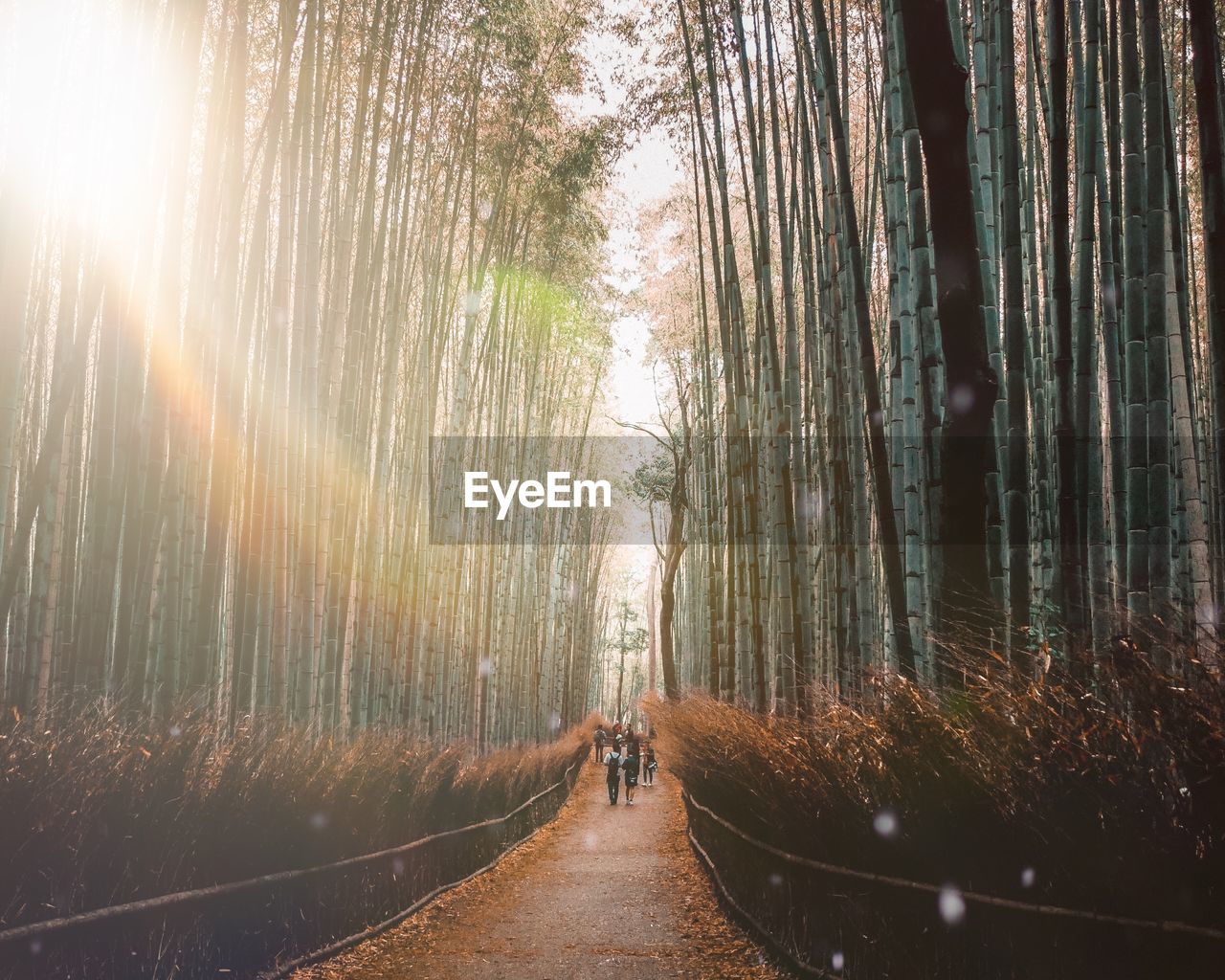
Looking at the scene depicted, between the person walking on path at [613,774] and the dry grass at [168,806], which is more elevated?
the dry grass at [168,806]

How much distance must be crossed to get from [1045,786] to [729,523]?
15.2 feet

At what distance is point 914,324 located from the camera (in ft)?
10.4

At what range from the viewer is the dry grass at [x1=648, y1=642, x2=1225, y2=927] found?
1.41 m

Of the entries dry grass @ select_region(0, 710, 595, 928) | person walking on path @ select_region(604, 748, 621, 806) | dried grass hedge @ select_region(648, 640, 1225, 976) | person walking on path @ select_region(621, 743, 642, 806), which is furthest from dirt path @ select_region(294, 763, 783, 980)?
person walking on path @ select_region(621, 743, 642, 806)

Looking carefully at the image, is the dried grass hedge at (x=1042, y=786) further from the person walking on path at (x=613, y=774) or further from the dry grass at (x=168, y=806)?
the person walking on path at (x=613, y=774)

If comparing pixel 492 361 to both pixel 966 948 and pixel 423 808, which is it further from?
pixel 966 948

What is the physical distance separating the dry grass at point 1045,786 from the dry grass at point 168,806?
1.79m

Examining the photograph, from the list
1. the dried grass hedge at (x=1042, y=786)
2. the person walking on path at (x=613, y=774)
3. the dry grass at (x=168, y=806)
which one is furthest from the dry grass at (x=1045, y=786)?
the person walking on path at (x=613, y=774)

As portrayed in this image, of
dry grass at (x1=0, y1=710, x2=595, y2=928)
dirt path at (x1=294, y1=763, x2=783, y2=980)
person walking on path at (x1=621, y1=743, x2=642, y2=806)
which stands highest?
dry grass at (x1=0, y1=710, x2=595, y2=928)

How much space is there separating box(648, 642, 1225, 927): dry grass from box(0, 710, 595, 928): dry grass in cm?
179

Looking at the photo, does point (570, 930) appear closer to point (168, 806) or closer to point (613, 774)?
point (168, 806)

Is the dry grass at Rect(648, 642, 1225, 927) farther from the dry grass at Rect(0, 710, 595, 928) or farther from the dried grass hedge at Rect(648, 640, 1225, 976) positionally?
the dry grass at Rect(0, 710, 595, 928)

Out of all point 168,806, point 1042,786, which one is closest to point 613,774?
point 168,806

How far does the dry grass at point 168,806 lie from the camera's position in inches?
81.7
